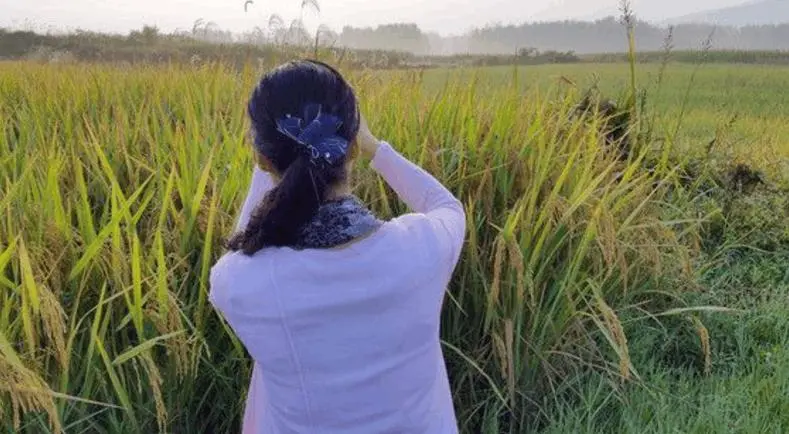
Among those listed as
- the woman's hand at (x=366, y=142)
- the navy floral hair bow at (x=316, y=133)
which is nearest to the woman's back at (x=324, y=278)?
the navy floral hair bow at (x=316, y=133)

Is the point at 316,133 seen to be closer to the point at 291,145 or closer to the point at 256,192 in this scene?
the point at 291,145

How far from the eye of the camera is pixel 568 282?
2.47 m

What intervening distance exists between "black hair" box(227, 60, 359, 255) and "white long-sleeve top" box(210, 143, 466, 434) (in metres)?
0.05

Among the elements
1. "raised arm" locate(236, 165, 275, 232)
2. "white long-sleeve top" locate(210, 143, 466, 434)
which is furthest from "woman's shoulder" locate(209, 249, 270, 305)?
"raised arm" locate(236, 165, 275, 232)

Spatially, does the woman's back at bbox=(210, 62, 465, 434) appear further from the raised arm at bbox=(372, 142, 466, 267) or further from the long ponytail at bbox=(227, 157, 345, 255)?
the raised arm at bbox=(372, 142, 466, 267)

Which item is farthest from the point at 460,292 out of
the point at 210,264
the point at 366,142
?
the point at 366,142

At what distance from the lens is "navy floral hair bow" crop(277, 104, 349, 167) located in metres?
1.38

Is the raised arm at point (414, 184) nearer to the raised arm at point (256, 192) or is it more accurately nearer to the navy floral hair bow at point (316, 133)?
the raised arm at point (256, 192)

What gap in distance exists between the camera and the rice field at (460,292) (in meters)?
2.00

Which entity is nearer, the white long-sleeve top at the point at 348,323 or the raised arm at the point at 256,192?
the white long-sleeve top at the point at 348,323

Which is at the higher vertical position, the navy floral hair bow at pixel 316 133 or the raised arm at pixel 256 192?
the navy floral hair bow at pixel 316 133

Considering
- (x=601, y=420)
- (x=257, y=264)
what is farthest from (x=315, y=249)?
(x=601, y=420)

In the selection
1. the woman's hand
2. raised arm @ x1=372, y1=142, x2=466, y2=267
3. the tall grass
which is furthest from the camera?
the tall grass

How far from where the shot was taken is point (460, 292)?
2.46 meters
